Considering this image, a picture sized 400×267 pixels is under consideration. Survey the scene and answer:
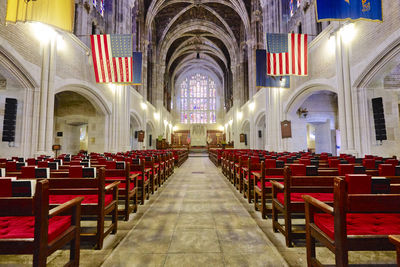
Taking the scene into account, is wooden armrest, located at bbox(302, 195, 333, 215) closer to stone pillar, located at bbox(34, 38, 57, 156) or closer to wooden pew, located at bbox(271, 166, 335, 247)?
wooden pew, located at bbox(271, 166, 335, 247)

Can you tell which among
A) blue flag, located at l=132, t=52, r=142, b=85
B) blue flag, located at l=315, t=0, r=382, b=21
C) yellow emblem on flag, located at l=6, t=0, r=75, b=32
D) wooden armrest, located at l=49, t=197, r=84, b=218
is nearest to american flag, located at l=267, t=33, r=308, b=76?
blue flag, located at l=315, t=0, r=382, b=21

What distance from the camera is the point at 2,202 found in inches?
50.4

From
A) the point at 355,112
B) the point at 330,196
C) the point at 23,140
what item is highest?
the point at 355,112

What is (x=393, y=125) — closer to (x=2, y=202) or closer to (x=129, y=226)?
(x=129, y=226)

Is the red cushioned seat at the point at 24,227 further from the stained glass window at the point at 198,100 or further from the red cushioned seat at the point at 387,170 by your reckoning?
the stained glass window at the point at 198,100

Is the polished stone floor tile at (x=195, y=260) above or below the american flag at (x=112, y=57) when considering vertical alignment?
below

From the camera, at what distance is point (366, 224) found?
1.61m

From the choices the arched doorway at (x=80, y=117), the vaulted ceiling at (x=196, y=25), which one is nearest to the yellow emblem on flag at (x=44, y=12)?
the arched doorway at (x=80, y=117)

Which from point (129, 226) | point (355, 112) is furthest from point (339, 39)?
point (129, 226)

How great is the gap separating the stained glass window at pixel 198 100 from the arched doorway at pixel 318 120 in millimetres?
21885

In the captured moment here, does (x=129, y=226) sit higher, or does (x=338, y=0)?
(x=338, y=0)

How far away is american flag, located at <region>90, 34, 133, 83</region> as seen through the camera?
7.64 meters

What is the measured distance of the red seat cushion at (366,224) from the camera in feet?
4.82

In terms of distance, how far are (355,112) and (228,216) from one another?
5.78 meters
